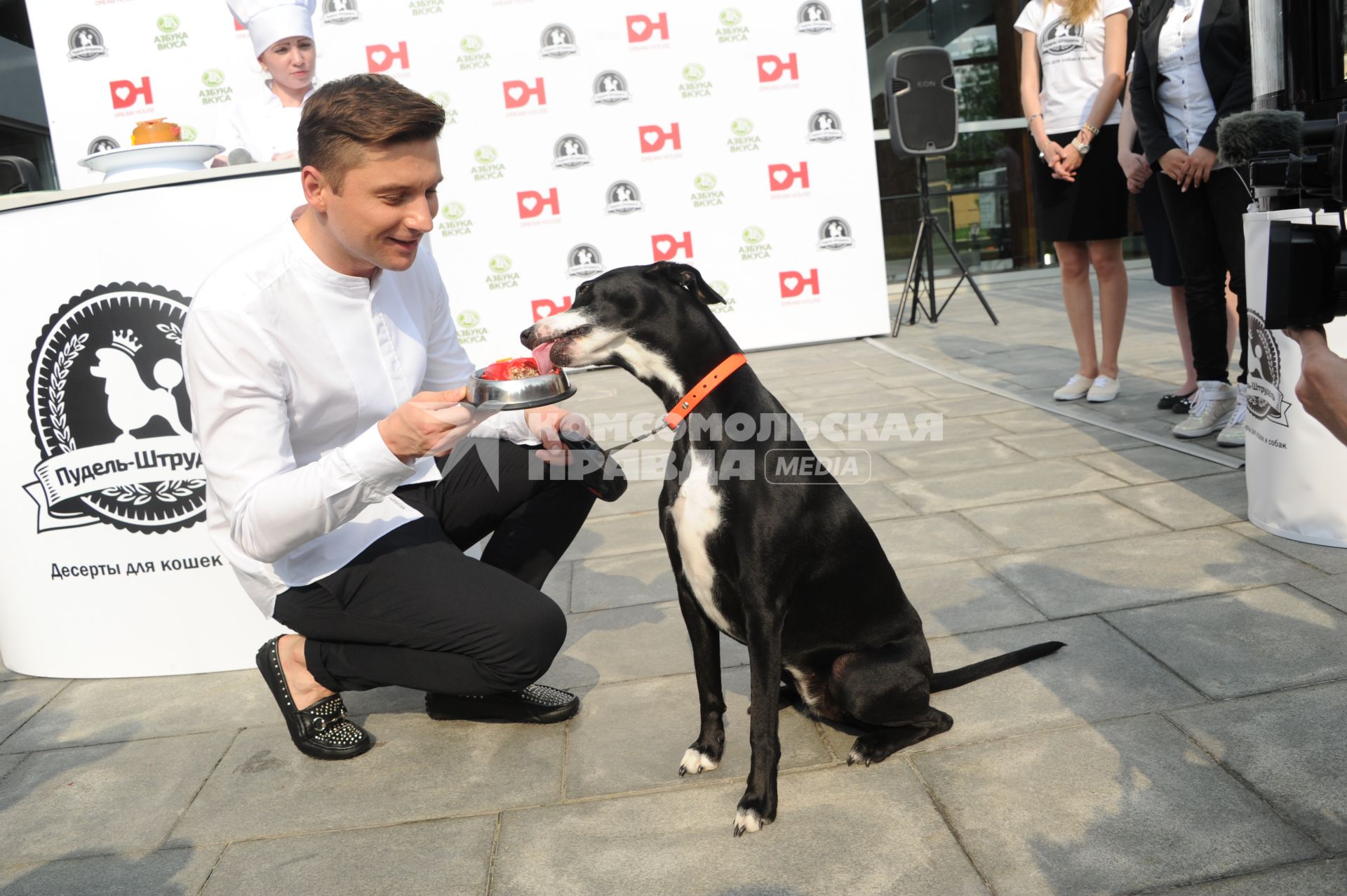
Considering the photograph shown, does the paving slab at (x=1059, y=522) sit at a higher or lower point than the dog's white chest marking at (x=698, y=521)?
lower

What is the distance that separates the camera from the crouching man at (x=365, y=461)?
2199mm

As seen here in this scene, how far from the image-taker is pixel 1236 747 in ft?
7.20

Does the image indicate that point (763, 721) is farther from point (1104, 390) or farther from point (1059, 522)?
point (1104, 390)

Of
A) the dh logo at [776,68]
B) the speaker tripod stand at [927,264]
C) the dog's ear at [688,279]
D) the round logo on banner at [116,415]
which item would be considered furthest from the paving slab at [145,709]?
the speaker tripod stand at [927,264]

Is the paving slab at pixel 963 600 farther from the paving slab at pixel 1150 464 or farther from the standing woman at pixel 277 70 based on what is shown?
the standing woman at pixel 277 70

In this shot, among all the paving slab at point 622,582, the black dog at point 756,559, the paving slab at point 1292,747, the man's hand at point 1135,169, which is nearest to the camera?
the paving slab at point 1292,747

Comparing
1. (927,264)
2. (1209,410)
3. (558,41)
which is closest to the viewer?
(1209,410)

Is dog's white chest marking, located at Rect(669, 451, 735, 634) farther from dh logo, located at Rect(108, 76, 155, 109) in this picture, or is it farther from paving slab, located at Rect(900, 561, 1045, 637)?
dh logo, located at Rect(108, 76, 155, 109)

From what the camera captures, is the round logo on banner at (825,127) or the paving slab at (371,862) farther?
the round logo on banner at (825,127)

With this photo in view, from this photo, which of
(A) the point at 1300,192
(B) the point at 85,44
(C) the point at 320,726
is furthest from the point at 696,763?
(B) the point at 85,44

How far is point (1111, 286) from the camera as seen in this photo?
525cm

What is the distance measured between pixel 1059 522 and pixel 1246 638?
1090 millimetres

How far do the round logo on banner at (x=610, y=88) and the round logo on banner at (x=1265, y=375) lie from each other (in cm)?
559

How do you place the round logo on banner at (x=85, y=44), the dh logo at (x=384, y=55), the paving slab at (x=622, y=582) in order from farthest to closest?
the dh logo at (x=384, y=55), the round logo on banner at (x=85, y=44), the paving slab at (x=622, y=582)
